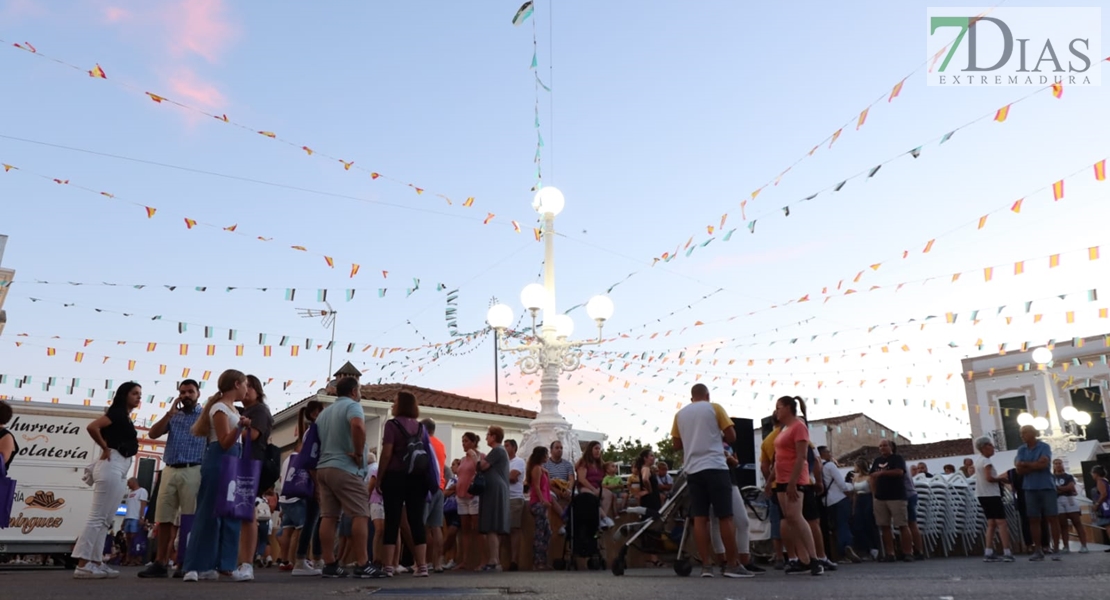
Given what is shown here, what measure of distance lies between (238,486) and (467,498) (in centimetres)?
383

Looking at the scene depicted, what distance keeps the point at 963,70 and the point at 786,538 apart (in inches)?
253

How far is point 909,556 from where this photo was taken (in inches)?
396

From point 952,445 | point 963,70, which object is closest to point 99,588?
point 963,70

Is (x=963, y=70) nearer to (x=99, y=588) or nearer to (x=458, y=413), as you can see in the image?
(x=99, y=588)

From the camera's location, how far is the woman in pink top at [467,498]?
8.98 meters

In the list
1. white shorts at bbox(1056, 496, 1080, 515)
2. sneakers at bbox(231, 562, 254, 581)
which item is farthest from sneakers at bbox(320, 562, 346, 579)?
white shorts at bbox(1056, 496, 1080, 515)

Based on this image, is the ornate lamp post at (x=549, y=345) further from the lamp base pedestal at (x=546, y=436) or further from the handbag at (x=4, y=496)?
the handbag at (x=4, y=496)

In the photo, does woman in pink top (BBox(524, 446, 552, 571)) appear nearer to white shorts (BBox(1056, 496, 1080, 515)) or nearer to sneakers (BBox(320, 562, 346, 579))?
sneakers (BBox(320, 562, 346, 579))

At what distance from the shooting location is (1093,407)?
32781 millimetres

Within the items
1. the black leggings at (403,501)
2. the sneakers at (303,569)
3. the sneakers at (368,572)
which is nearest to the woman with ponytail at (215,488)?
the sneakers at (368,572)

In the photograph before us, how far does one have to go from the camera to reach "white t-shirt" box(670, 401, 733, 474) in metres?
6.53

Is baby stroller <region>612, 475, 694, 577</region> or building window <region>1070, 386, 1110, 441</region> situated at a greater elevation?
building window <region>1070, 386, 1110, 441</region>

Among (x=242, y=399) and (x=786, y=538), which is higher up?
(x=242, y=399)

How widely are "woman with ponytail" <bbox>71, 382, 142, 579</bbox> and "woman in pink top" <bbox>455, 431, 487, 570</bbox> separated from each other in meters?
3.26
